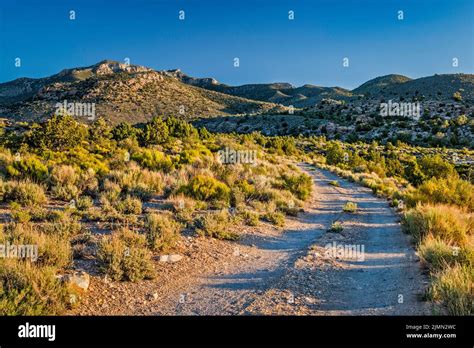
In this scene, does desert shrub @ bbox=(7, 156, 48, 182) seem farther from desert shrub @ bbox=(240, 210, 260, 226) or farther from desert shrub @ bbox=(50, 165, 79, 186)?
desert shrub @ bbox=(240, 210, 260, 226)

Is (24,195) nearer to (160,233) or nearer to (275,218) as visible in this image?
(160,233)

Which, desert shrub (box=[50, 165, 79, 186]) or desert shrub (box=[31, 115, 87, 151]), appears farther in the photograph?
desert shrub (box=[31, 115, 87, 151])

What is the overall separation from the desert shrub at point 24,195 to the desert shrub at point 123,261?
448 cm

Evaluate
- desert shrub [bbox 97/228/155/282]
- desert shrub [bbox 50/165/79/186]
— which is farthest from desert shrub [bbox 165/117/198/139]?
desert shrub [bbox 97/228/155/282]

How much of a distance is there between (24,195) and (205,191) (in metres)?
5.37

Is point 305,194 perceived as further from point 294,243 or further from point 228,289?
point 228,289

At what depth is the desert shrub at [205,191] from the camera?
11945mm

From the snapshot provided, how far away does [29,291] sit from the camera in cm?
459

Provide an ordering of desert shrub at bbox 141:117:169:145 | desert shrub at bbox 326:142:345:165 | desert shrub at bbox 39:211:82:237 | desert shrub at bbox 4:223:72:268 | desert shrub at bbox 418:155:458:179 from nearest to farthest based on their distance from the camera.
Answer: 1. desert shrub at bbox 4:223:72:268
2. desert shrub at bbox 39:211:82:237
3. desert shrub at bbox 418:155:458:179
4. desert shrub at bbox 141:117:169:145
5. desert shrub at bbox 326:142:345:165

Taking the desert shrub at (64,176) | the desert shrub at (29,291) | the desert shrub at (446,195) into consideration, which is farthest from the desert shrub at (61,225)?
the desert shrub at (446,195)

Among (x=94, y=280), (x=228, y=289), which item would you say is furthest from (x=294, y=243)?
(x=94, y=280)

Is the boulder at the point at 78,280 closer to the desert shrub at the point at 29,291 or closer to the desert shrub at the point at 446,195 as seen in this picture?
the desert shrub at the point at 29,291

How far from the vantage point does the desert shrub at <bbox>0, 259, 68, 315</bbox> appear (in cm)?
427

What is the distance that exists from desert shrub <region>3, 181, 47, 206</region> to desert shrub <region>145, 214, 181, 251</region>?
374 cm
